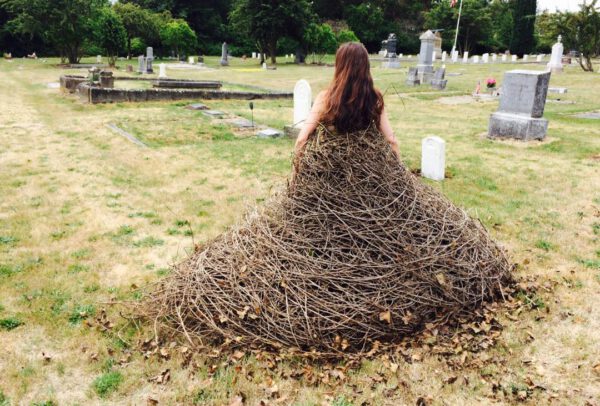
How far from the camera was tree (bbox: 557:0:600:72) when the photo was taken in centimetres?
2839

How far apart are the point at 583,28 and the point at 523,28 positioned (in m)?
23.4

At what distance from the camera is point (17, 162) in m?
9.30

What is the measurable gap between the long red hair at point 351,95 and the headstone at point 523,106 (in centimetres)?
852

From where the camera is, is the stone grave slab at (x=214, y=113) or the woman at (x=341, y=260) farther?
the stone grave slab at (x=214, y=113)

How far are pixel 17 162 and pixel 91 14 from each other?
109ft

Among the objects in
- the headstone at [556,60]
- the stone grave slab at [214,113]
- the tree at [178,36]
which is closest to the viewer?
the stone grave slab at [214,113]

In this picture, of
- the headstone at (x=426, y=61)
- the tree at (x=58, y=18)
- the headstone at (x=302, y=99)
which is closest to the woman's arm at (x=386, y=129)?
the headstone at (x=302, y=99)

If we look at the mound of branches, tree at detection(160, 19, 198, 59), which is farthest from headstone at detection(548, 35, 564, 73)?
tree at detection(160, 19, 198, 59)

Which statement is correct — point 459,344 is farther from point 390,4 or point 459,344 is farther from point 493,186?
point 390,4

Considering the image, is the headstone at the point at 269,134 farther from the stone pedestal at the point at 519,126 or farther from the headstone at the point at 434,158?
the stone pedestal at the point at 519,126

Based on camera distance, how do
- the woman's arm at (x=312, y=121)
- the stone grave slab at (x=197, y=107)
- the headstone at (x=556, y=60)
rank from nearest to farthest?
1. the woman's arm at (x=312, y=121)
2. the stone grave slab at (x=197, y=107)
3. the headstone at (x=556, y=60)

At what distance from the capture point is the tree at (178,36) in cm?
4603

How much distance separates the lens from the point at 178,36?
46250 mm

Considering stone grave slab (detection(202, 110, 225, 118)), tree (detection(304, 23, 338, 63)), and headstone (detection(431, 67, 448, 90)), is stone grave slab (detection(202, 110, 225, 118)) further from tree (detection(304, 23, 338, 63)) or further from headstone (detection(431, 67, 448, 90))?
tree (detection(304, 23, 338, 63))
